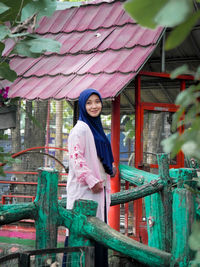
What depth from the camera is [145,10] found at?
20.7 inches

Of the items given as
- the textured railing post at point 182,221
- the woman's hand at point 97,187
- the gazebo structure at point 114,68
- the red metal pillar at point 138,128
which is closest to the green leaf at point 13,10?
the textured railing post at point 182,221

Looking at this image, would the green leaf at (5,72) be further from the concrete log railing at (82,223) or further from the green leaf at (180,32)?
the green leaf at (180,32)

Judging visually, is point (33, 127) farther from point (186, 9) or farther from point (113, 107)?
point (186, 9)

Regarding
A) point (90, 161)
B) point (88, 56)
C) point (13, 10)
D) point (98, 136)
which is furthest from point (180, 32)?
point (88, 56)

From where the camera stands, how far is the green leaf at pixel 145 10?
0.52 metres

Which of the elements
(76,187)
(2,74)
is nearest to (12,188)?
(76,187)

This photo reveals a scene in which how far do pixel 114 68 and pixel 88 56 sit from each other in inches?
27.8

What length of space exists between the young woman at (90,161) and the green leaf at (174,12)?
314 cm

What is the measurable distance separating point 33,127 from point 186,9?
8.79 m

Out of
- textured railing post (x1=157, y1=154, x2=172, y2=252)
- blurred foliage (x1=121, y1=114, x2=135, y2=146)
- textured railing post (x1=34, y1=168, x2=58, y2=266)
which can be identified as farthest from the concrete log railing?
blurred foliage (x1=121, y1=114, x2=135, y2=146)

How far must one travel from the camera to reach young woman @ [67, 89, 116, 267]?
3707 mm

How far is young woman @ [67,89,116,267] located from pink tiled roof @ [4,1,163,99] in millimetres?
1788

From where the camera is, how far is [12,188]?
7164 mm

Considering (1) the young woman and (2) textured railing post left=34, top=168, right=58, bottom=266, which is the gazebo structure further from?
(2) textured railing post left=34, top=168, right=58, bottom=266
